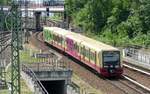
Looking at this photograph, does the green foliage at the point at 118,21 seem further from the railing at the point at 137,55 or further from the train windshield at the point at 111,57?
the train windshield at the point at 111,57

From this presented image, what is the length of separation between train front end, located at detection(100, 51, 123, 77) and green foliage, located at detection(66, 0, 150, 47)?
57.5 feet

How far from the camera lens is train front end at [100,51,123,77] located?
44.2 meters

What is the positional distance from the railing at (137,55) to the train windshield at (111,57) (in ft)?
21.4

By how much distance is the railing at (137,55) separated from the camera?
51394 mm

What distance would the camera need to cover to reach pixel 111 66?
44.5 meters

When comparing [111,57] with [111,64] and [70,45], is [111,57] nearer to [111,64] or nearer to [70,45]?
[111,64]

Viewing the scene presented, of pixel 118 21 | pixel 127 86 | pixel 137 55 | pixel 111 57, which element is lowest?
pixel 127 86

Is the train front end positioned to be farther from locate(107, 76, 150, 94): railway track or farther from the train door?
the train door

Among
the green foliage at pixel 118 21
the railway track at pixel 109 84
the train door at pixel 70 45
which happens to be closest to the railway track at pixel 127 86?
the railway track at pixel 109 84

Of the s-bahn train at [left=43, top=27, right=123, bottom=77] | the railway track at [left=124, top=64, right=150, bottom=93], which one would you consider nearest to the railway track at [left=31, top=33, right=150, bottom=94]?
the railway track at [left=124, top=64, right=150, bottom=93]

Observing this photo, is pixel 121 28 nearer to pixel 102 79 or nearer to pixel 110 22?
pixel 110 22

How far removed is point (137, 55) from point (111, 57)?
32.3 feet

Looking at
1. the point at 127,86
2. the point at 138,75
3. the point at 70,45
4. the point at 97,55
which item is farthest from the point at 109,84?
the point at 70,45

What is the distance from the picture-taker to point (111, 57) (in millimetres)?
44844
